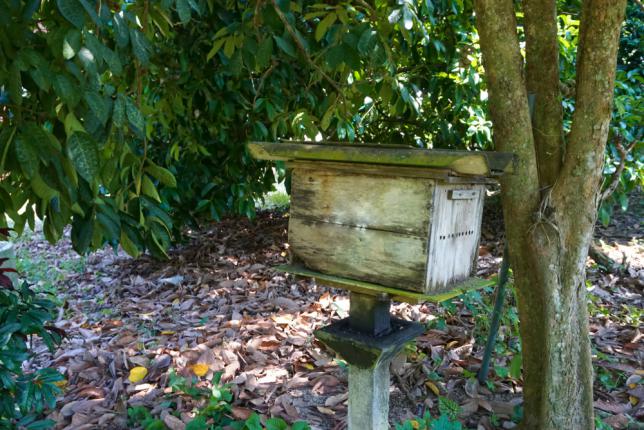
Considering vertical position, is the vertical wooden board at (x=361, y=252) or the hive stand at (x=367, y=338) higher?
the vertical wooden board at (x=361, y=252)

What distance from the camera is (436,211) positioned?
1.41 metres

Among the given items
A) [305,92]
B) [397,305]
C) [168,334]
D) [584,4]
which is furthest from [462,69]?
[168,334]

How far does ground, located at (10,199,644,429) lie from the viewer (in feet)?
7.99

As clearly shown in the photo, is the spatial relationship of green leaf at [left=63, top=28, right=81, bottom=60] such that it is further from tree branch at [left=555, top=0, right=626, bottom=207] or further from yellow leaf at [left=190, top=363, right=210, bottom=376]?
yellow leaf at [left=190, top=363, right=210, bottom=376]

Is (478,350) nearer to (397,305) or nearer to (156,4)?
(397,305)

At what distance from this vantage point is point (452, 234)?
154 centimetres

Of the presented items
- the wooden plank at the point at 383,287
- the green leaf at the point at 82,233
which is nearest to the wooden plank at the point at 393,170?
the wooden plank at the point at 383,287

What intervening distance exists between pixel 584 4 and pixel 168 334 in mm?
2917

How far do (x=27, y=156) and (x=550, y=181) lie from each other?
6.02 feet

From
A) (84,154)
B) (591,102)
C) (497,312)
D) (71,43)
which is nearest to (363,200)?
(84,154)

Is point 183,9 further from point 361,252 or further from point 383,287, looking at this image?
point 383,287

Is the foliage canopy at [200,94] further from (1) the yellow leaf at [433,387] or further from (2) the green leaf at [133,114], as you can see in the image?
(1) the yellow leaf at [433,387]

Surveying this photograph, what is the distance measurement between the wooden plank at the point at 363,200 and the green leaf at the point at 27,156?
0.76 m

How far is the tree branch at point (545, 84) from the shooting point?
2.02 meters
